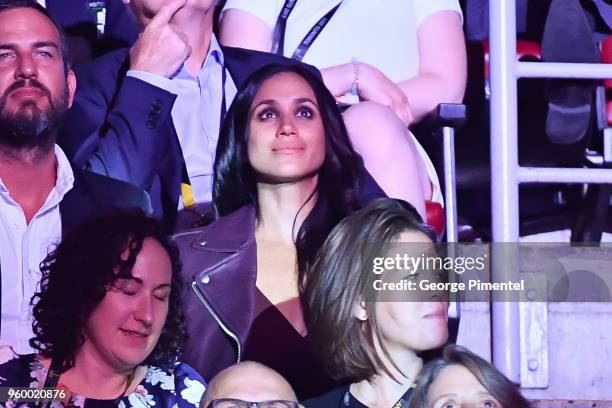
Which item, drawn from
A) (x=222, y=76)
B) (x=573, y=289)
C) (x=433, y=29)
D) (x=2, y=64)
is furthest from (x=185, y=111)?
(x=573, y=289)

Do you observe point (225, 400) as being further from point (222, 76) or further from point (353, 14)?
point (353, 14)

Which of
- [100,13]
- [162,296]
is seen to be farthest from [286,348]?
[100,13]

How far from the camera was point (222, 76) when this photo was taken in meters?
2.89

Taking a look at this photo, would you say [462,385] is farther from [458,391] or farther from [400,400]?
[400,400]

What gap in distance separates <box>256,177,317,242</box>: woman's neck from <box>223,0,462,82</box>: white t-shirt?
366 millimetres

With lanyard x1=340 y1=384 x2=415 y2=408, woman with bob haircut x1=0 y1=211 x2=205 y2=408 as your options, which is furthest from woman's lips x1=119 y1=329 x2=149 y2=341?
lanyard x1=340 y1=384 x2=415 y2=408

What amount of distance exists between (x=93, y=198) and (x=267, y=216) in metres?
0.34

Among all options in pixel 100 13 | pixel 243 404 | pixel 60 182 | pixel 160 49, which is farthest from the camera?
pixel 100 13

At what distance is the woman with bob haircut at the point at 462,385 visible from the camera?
2.48 metres

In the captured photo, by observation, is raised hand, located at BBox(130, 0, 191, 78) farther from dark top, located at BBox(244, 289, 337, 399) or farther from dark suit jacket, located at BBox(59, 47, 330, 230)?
dark top, located at BBox(244, 289, 337, 399)

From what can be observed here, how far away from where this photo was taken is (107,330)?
2.57m

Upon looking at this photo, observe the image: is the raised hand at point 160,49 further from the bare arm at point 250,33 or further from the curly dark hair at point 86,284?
the curly dark hair at point 86,284

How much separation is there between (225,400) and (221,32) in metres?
0.91

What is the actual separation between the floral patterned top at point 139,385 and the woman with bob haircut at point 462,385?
1.32 feet
